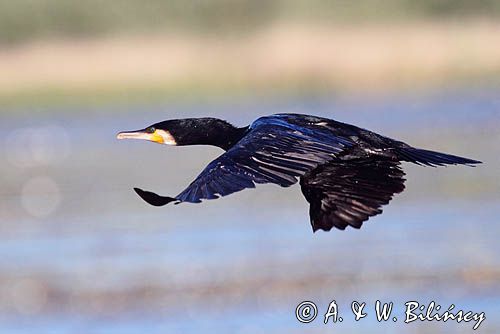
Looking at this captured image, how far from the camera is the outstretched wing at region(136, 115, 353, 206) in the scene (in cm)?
607

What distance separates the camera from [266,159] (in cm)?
646

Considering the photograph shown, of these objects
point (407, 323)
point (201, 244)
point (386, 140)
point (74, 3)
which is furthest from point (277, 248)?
point (74, 3)

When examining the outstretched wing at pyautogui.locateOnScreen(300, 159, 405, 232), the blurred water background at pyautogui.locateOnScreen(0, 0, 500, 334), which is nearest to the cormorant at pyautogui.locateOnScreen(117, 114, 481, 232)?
the outstretched wing at pyautogui.locateOnScreen(300, 159, 405, 232)

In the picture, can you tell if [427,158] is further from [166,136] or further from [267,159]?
[166,136]

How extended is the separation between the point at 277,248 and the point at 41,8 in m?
16.9

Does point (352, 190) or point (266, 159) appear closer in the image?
point (266, 159)

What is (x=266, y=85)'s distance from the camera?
85.4ft

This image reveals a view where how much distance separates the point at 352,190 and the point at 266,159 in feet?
3.43

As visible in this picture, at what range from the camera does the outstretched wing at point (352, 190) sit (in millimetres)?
7344

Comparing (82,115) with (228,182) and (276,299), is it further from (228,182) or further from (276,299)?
(228,182)

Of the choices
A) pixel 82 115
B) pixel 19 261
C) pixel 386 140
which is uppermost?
pixel 386 140

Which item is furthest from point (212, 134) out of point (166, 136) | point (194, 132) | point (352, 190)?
point (352, 190)

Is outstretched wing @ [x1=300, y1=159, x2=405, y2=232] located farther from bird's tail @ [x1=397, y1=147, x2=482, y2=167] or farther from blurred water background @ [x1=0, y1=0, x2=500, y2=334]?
blurred water background @ [x1=0, y1=0, x2=500, y2=334]

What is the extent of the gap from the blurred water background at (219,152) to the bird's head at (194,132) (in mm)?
2611
